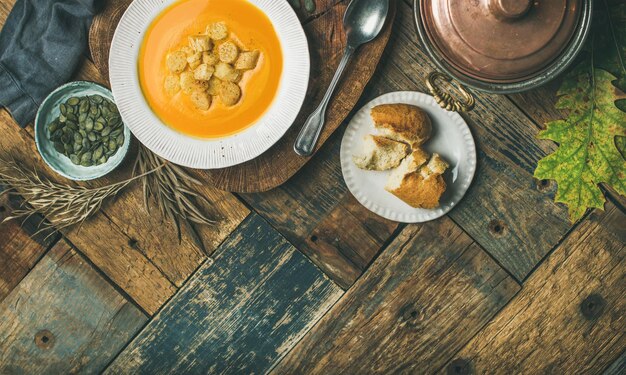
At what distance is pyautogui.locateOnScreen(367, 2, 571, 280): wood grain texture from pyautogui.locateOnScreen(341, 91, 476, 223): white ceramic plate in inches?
1.7

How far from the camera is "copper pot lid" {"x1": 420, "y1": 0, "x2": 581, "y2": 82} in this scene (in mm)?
1091

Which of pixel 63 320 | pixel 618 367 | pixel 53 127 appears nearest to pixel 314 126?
pixel 53 127

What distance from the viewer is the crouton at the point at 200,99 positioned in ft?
4.57

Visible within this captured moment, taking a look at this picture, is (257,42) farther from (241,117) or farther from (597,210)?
(597,210)

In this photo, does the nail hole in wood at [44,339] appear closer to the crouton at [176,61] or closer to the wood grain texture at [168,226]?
the wood grain texture at [168,226]

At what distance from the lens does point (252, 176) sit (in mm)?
1453

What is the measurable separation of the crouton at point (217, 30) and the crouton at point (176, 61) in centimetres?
9

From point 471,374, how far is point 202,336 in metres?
0.81

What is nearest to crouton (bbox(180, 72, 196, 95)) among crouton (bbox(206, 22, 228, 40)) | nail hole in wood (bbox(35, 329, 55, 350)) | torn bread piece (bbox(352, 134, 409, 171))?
crouton (bbox(206, 22, 228, 40))

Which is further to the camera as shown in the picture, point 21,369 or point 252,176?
point 21,369

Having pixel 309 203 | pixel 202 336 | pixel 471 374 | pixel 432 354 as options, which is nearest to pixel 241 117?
pixel 309 203

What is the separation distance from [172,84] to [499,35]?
0.81 meters

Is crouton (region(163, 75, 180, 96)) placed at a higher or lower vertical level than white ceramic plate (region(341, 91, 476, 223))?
higher

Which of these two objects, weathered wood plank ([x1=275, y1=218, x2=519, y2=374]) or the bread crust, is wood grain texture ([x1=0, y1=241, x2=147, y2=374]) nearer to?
weathered wood plank ([x1=275, y1=218, x2=519, y2=374])
